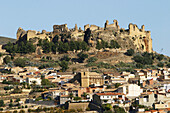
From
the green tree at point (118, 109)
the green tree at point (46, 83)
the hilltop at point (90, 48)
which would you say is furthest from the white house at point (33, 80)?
the green tree at point (118, 109)

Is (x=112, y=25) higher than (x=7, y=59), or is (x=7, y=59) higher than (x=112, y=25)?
(x=112, y=25)

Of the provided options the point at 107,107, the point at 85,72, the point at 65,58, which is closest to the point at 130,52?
the point at 65,58

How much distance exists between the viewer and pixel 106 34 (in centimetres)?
9800

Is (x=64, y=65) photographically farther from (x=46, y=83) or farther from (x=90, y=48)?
(x=46, y=83)

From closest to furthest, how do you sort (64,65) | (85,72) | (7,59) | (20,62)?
(85,72) < (64,65) < (20,62) < (7,59)

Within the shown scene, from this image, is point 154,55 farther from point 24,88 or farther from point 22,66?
point 24,88

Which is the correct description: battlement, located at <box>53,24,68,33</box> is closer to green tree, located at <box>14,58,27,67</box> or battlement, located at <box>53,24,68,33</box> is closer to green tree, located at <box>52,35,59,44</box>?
green tree, located at <box>52,35,59,44</box>

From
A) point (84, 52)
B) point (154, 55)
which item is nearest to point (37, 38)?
point (84, 52)

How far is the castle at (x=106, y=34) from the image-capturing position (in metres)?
97.5

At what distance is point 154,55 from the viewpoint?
312 ft

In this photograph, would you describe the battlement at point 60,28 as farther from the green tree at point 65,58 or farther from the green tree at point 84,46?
the green tree at point 65,58

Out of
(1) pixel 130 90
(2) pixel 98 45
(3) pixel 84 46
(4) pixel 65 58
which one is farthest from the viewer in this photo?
(2) pixel 98 45

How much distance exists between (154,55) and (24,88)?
33514 millimetres

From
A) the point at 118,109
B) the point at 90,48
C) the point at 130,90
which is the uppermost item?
the point at 90,48
